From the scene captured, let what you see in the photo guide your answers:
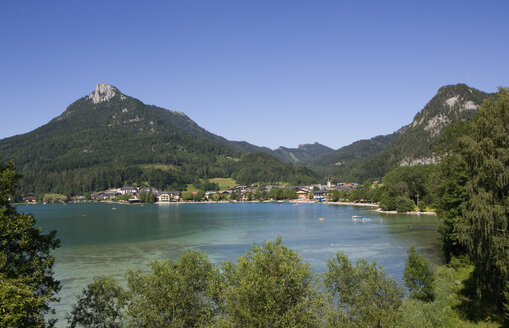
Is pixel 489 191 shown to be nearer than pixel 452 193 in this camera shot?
Yes

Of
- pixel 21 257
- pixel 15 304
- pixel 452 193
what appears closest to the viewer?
pixel 15 304

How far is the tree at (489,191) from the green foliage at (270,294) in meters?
10.5

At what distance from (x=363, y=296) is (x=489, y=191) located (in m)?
10.2

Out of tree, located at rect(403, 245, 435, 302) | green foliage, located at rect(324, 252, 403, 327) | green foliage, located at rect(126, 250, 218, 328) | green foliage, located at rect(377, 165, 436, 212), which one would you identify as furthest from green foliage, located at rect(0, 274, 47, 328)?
green foliage, located at rect(377, 165, 436, 212)

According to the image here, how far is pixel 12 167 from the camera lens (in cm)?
2228

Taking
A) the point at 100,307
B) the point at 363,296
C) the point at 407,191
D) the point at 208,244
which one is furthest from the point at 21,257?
the point at 407,191

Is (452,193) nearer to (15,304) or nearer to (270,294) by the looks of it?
(270,294)

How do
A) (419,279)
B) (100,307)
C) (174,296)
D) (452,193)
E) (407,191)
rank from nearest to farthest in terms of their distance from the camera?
(174,296) < (100,307) < (419,279) < (452,193) < (407,191)

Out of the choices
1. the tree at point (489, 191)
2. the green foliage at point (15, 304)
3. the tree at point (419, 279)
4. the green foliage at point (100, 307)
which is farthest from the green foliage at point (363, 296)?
the green foliage at point (15, 304)

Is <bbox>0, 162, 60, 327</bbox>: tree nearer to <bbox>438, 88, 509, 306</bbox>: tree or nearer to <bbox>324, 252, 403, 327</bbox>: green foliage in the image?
<bbox>324, 252, 403, 327</bbox>: green foliage

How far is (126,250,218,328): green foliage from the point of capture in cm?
2253

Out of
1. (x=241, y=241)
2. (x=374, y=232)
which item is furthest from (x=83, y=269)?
(x=374, y=232)

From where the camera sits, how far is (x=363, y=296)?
81.0ft

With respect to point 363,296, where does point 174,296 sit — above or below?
above
